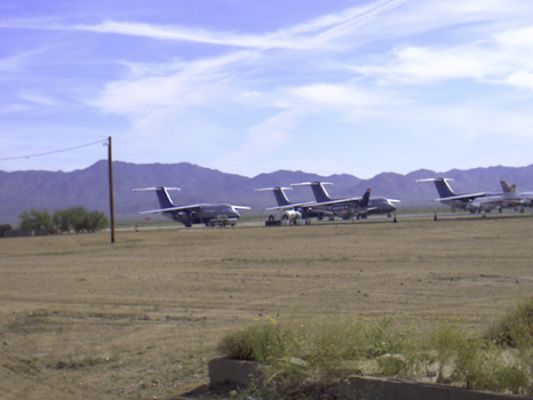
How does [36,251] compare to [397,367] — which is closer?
[397,367]

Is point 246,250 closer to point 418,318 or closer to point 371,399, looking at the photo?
point 418,318

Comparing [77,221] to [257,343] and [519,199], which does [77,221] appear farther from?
[257,343]

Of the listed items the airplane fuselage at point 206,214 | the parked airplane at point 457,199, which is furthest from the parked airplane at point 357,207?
the airplane fuselage at point 206,214

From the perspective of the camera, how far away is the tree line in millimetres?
96250

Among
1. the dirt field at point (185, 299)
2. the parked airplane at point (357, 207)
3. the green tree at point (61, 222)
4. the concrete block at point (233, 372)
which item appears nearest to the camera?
the concrete block at point (233, 372)

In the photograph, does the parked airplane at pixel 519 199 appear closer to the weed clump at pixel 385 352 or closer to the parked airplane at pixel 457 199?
the parked airplane at pixel 457 199

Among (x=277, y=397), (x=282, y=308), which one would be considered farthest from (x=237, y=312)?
(x=277, y=397)

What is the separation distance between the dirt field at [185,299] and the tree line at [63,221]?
54.7 m

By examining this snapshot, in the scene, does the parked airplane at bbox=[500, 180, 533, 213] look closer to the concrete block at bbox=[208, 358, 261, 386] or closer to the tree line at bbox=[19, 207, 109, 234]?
the tree line at bbox=[19, 207, 109, 234]

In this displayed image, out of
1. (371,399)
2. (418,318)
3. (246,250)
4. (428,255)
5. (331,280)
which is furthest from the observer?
(246,250)

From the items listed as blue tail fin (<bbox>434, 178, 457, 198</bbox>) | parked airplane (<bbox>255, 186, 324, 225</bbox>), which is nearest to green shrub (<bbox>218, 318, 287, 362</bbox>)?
parked airplane (<bbox>255, 186, 324, 225</bbox>)

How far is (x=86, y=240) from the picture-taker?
5972 centimetres

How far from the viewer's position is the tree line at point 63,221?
96.2m

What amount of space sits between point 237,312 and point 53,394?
7.47 m
